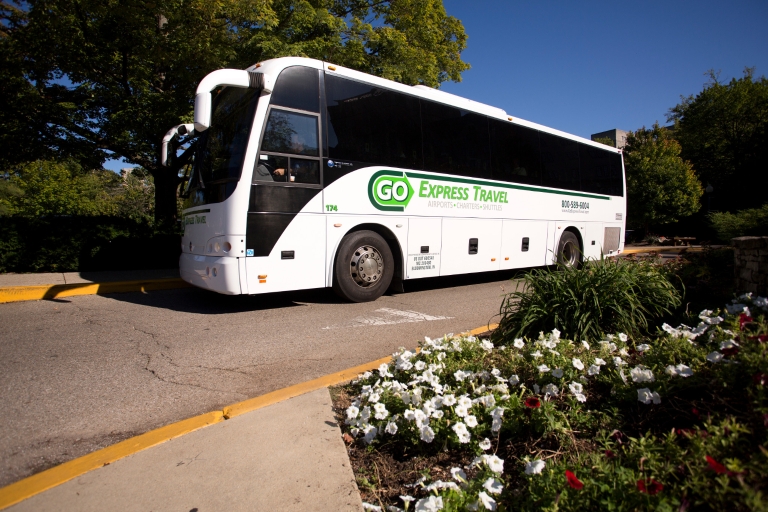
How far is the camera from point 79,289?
7539 millimetres

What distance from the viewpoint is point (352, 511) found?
2.04m

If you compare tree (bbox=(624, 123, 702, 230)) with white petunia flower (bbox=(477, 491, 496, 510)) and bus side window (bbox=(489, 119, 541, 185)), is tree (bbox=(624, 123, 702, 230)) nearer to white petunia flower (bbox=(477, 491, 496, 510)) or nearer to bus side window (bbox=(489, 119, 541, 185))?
bus side window (bbox=(489, 119, 541, 185))

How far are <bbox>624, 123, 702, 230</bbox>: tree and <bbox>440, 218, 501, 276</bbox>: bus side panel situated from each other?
67.7 feet

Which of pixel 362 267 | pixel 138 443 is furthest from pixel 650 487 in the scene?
pixel 362 267

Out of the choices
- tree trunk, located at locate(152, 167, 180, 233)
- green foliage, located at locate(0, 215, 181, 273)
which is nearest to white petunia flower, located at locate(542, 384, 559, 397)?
green foliage, located at locate(0, 215, 181, 273)

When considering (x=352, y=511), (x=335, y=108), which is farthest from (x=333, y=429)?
(x=335, y=108)

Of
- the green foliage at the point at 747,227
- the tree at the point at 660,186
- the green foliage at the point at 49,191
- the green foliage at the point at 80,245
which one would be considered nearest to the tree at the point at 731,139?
the tree at the point at 660,186

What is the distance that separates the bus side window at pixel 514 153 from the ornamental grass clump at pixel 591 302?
17.2 ft

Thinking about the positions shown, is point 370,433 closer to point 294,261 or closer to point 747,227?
point 294,261

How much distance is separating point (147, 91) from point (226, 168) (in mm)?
6241

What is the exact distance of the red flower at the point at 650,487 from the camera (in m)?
1.51

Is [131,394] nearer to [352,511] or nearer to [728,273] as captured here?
[352,511]

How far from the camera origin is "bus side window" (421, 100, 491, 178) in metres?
7.92

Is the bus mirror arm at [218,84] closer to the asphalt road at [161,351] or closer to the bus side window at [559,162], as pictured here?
the asphalt road at [161,351]
